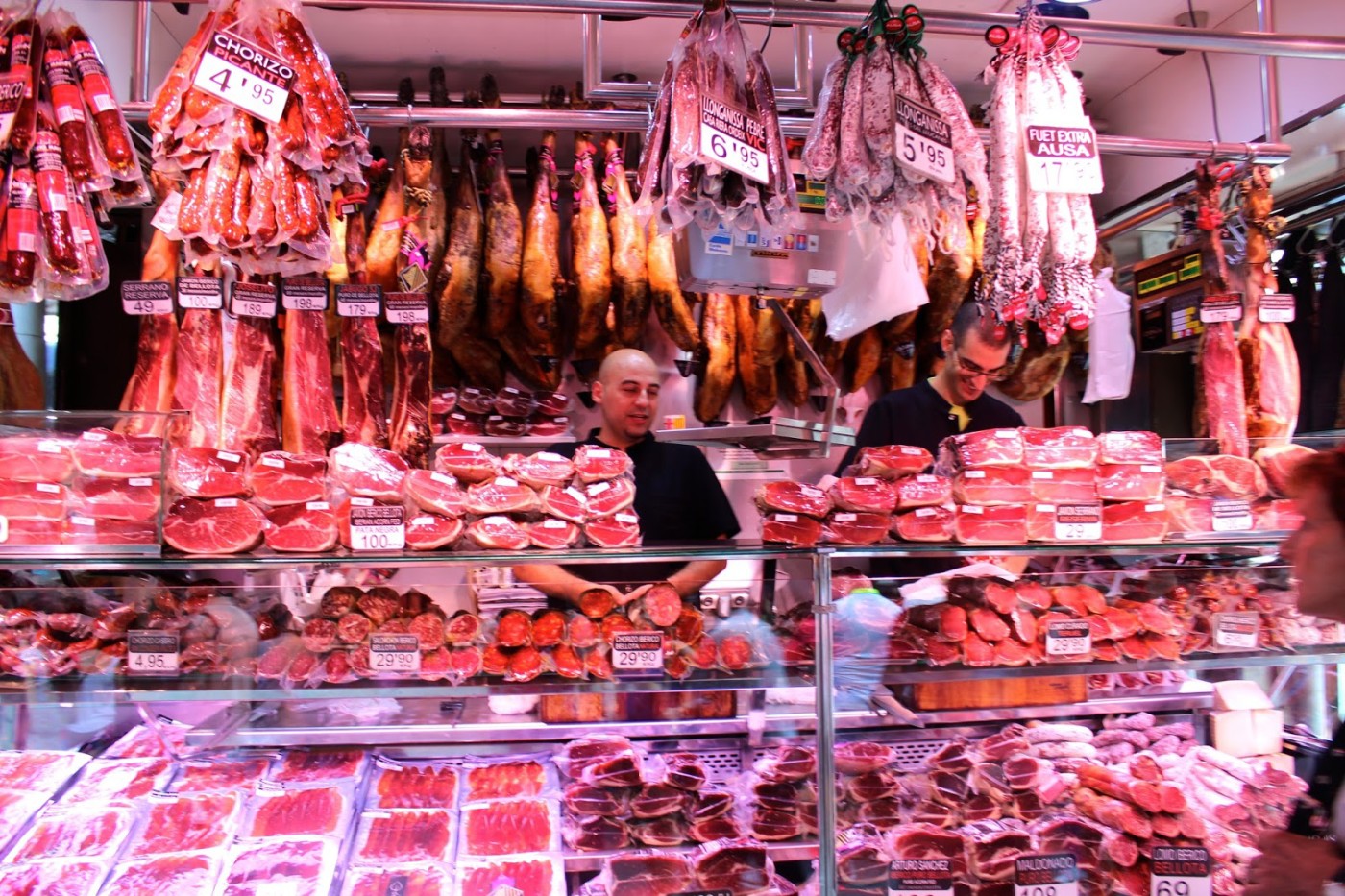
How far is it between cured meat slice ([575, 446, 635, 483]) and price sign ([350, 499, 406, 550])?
0.56 metres

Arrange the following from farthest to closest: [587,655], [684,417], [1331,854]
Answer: [684,417] → [587,655] → [1331,854]

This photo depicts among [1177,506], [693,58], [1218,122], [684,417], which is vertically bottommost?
[1177,506]

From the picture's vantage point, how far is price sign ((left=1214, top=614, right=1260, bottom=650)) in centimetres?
295

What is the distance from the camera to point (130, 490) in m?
2.42

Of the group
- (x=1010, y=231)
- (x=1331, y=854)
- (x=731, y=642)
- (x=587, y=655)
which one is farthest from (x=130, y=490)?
(x=1331, y=854)

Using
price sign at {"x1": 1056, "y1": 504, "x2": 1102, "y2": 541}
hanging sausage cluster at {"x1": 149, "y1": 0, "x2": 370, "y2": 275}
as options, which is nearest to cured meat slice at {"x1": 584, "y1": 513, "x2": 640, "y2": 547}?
hanging sausage cluster at {"x1": 149, "y1": 0, "x2": 370, "y2": 275}

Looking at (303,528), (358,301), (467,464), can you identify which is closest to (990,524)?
(467,464)

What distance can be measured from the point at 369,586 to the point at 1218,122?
5866 millimetres

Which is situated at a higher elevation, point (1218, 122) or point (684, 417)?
point (1218, 122)

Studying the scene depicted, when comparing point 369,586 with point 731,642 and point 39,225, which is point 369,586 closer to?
point 731,642

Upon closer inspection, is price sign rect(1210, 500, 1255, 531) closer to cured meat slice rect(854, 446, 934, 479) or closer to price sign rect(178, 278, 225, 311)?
cured meat slice rect(854, 446, 934, 479)

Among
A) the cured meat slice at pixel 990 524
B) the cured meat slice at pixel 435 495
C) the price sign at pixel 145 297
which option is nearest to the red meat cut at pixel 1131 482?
the cured meat slice at pixel 990 524

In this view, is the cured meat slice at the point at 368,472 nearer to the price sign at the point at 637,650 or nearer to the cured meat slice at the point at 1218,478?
the price sign at the point at 637,650

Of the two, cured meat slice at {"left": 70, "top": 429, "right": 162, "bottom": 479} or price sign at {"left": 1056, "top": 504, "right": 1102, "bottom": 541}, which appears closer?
cured meat slice at {"left": 70, "top": 429, "right": 162, "bottom": 479}
